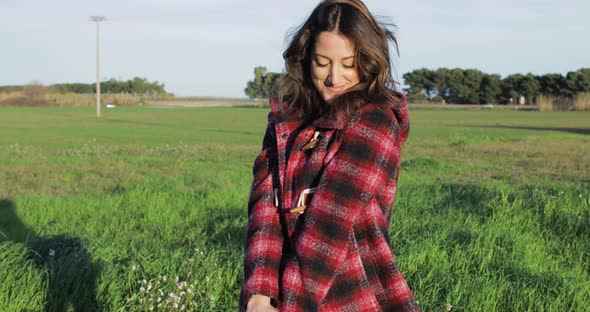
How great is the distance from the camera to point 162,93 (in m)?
105

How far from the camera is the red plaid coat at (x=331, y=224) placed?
5.95 ft

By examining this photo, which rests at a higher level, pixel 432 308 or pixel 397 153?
pixel 397 153

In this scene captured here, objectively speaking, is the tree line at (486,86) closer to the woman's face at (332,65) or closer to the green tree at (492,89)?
the green tree at (492,89)

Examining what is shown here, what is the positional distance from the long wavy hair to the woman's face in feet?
0.05

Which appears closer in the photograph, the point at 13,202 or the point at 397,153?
the point at 397,153

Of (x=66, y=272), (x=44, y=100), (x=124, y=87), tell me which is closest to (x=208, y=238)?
(x=66, y=272)

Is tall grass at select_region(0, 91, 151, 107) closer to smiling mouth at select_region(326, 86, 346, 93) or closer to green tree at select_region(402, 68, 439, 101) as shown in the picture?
green tree at select_region(402, 68, 439, 101)

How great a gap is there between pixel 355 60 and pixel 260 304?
752 mm

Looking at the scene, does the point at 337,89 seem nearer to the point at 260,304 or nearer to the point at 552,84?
the point at 260,304

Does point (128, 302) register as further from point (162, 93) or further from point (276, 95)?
point (162, 93)

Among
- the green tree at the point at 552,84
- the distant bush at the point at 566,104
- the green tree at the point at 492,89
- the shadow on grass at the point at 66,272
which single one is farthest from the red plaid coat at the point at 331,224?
the green tree at the point at 492,89

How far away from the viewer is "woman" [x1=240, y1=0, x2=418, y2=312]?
1.82 meters

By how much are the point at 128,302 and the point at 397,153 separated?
211 cm

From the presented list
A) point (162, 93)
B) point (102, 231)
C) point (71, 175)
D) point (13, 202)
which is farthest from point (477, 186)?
point (162, 93)
